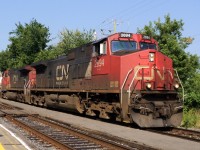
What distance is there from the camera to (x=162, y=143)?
1066 centimetres

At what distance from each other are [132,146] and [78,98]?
29.2ft

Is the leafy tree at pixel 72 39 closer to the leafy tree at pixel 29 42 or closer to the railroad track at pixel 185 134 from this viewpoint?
the leafy tree at pixel 29 42

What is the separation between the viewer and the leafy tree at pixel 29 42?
208ft

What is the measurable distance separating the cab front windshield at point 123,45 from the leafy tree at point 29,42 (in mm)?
49171

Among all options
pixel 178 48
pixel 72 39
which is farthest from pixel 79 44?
pixel 178 48

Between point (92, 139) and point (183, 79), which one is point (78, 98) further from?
point (183, 79)

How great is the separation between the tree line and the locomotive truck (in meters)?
6.41

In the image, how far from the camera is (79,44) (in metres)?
58.8

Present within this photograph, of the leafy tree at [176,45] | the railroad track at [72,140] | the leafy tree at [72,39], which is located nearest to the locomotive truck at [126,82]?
the railroad track at [72,140]

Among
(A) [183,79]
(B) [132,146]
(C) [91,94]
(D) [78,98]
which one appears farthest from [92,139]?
(A) [183,79]

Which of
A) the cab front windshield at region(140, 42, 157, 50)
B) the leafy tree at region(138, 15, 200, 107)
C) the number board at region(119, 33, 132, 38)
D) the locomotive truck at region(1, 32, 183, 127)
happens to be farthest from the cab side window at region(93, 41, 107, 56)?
the leafy tree at region(138, 15, 200, 107)

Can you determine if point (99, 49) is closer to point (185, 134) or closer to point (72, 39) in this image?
point (185, 134)

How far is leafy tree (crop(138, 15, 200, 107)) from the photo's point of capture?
2892 centimetres

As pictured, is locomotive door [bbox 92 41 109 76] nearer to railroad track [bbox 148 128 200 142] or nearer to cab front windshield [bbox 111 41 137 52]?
cab front windshield [bbox 111 41 137 52]
